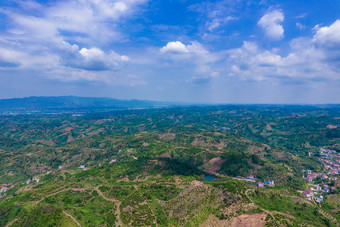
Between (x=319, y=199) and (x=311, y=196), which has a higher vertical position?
(x=319, y=199)

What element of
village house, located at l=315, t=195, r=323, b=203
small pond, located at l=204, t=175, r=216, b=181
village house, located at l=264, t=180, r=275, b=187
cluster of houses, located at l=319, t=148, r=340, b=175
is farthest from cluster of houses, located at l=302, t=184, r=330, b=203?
small pond, located at l=204, t=175, r=216, b=181

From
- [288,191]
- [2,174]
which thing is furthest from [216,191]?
[2,174]

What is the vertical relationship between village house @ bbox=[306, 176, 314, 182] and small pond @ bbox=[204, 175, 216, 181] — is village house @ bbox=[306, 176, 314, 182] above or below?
below

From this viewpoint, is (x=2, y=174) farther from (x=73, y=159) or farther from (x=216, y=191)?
(x=216, y=191)

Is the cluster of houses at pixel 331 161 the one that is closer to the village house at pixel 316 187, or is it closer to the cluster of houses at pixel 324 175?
the cluster of houses at pixel 324 175

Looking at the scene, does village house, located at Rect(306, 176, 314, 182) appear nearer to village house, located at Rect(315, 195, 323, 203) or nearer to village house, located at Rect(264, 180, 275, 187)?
village house, located at Rect(315, 195, 323, 203)

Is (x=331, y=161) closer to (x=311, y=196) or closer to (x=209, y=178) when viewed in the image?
(x=311, y=196)

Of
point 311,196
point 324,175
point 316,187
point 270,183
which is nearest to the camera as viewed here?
point 311,196

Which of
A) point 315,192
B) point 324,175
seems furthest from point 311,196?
point 324,175

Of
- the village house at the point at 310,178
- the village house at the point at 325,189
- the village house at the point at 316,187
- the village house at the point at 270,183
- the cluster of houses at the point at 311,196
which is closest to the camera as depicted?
the cluster of houses at the point at 311,196

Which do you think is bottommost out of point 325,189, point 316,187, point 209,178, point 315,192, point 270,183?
point 315,192

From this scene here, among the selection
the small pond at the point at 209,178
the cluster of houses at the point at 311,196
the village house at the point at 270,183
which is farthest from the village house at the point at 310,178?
the small pond at the point at 209,178
